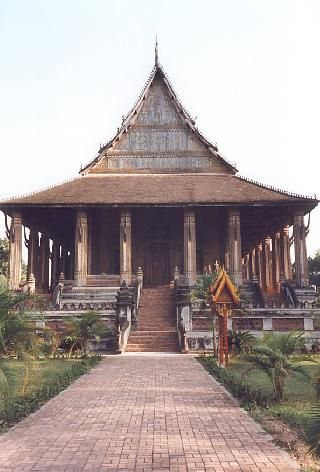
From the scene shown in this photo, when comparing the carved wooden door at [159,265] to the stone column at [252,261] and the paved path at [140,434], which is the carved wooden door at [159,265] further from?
the paved path at [140,434]

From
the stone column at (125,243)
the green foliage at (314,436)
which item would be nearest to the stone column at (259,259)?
→ the stone column at (125,243)

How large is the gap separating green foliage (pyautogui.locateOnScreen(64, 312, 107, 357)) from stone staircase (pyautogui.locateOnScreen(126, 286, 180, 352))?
1.93 metres

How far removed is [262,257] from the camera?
109 ft

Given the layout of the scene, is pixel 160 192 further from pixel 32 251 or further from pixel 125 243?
pixel 32 251

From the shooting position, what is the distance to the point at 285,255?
28938 millimetres

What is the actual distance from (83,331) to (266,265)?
17794 millimetres

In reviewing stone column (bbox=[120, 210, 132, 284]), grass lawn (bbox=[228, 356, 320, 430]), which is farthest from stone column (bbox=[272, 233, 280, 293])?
grass lawn (bbox=[228, 356, 320, 430])

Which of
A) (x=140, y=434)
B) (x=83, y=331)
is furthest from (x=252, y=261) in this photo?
(x=140, y=434)

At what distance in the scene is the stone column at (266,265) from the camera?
3091cm

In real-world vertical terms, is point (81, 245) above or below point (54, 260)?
above

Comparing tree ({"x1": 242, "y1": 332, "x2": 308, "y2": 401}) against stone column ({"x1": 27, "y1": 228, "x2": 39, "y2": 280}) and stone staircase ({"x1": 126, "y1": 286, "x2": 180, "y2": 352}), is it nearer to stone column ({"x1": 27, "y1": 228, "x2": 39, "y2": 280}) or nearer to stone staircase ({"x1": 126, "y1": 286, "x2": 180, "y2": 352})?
stone staircase ({"x1": 126, "y1": 286, "x2": 180, "y2": 352})

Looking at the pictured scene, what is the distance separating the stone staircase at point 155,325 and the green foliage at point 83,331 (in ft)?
6.33

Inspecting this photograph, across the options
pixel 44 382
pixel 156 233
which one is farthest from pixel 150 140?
pixel 44 382

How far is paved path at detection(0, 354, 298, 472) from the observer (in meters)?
5.12
